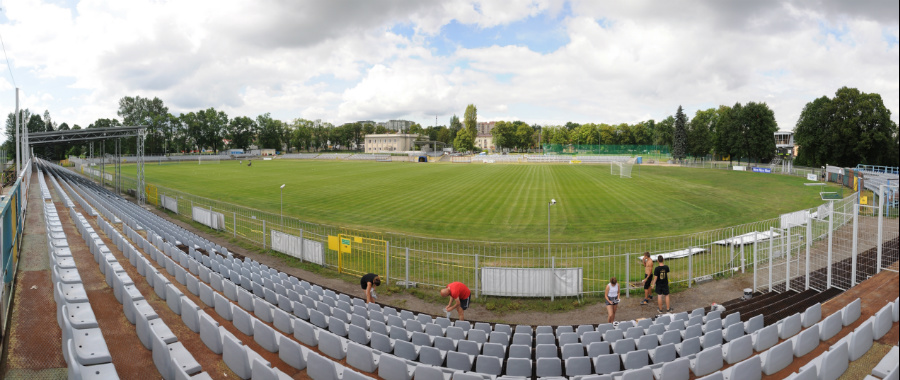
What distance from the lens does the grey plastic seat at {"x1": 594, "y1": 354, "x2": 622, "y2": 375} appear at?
20.9 ft

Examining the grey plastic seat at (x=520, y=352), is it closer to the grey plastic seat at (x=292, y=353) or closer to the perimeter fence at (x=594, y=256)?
the grey plastic seat at (x=292, y=353)

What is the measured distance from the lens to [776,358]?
5.59 metres

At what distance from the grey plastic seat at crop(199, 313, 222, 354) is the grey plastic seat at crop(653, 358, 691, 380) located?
5.69 meters

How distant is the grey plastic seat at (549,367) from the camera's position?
6281mm

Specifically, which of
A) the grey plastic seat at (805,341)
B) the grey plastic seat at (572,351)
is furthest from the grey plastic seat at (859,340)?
the grey plastic seat at (572,351)

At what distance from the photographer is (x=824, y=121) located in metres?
56.5

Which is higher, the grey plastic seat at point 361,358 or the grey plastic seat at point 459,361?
the grey plastic seat at point 361,358

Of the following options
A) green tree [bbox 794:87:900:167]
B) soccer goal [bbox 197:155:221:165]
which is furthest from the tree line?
soccer goal [bbox 197:155:221:165]

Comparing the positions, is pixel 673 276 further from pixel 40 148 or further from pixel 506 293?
pixel 40 148

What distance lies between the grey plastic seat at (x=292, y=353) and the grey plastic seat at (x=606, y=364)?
13.7ft

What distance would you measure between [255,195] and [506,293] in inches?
1162

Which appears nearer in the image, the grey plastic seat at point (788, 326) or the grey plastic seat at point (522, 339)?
the grey plastic seat at point (788, 326)

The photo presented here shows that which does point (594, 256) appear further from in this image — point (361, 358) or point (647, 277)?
point (361, 358)

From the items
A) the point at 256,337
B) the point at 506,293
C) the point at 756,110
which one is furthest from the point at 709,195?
the point at 756,110
